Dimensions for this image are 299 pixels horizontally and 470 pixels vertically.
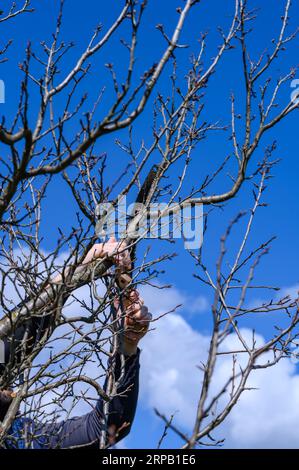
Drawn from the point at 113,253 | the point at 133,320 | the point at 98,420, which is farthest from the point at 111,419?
the point at 113,253

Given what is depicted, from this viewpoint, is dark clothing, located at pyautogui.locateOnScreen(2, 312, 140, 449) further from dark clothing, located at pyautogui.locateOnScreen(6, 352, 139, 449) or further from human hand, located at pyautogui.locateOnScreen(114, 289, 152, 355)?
human hand, located at pyautogui.locateOnScreen(114, 289, 152, 355)

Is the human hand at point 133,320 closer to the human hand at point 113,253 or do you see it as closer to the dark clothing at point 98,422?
the dark clothing at point 98,422

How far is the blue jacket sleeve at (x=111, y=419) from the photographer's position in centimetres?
459

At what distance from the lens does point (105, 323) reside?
4.66 meters

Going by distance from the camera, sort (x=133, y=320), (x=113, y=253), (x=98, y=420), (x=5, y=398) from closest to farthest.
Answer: (x=113, y=253), (x=5, y=398), (x=133, y=320), (x=98, y=420)

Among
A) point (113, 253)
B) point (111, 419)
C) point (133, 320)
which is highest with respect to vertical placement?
point (113, 253)

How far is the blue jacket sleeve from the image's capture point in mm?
4590

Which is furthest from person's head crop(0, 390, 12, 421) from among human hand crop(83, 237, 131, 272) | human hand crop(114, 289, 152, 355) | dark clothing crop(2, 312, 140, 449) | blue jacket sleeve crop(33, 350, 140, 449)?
human hand crop(83, 237, 131, 272)

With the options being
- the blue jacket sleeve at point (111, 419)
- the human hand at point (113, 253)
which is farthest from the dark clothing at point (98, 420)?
the human hand at point (113, 253)

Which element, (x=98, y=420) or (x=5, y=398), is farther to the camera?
(x=98, y=420)

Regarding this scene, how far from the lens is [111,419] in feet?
15.1

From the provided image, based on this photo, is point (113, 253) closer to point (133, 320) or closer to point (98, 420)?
point (133, 320)
